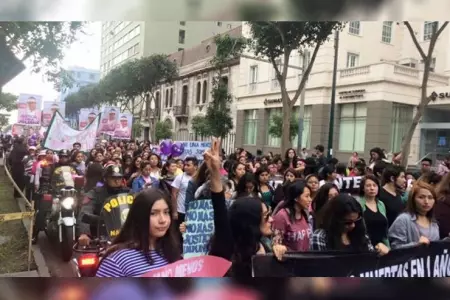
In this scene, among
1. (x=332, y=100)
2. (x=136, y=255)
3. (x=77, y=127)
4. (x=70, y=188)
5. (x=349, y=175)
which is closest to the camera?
(x=136, y=255)

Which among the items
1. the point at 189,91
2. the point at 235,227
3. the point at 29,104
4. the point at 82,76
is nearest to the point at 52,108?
the point at 29,104

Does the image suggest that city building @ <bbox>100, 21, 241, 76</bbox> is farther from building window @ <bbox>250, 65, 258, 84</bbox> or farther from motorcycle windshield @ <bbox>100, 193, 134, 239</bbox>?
motorcycle windshield @ <bbox>100, 193, 134, 239</bbox>

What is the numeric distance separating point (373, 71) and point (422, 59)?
0.68 ft

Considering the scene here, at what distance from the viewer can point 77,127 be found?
8.36ft

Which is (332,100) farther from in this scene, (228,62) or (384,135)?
(228,62)

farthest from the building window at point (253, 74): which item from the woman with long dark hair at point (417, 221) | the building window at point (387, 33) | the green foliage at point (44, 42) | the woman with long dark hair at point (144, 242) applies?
the woman with long dark hair at point (417, 221)

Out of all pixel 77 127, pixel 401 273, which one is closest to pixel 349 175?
pixel 401 273

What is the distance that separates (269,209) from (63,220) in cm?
198

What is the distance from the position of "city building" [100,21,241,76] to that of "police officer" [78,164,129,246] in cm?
118

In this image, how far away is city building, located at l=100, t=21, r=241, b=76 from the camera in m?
1.56

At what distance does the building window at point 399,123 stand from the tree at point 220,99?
2.30ft

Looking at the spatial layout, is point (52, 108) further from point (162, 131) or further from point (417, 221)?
point (417, 221)

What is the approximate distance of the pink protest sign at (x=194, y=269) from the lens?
158cm

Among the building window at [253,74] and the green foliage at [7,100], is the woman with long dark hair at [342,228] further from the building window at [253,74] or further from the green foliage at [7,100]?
the green foliage at [7,100]
